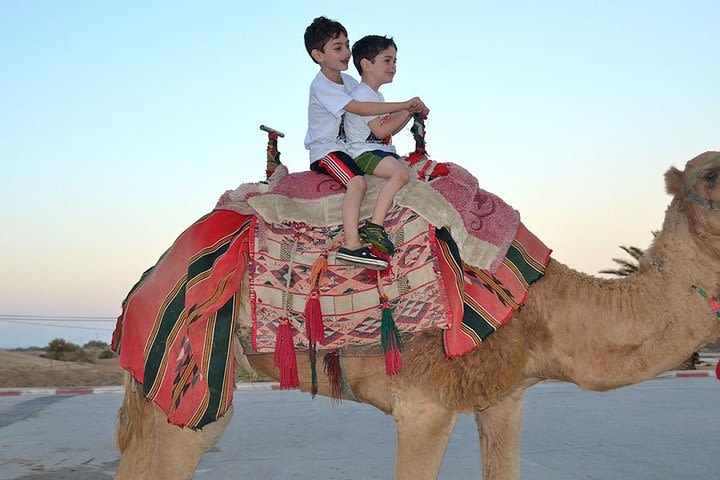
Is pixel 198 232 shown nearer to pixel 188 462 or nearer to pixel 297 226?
pixel 297 226

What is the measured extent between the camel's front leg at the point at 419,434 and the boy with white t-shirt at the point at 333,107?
3.06ft

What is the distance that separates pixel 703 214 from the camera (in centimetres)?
387

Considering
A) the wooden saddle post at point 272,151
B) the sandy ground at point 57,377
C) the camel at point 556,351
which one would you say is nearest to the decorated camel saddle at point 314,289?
the camel at point 556,351

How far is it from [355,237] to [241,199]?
86 cm

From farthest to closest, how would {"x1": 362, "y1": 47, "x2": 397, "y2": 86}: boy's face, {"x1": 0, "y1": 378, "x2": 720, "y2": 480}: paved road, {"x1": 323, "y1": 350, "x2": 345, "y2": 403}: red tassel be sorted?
1. {"x1": 0, "y1": 378, "x2": 720, "y2": 480}: paved road
2. {"x1": 362, "y1": 47, "x2": 397, "y2": 86}: boy's face
3. {"x1": 323, "y1": 350, "x2": 345, "y2": 403}: red tassel

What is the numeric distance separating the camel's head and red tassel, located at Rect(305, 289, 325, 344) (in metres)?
2.01

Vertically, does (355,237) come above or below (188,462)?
above

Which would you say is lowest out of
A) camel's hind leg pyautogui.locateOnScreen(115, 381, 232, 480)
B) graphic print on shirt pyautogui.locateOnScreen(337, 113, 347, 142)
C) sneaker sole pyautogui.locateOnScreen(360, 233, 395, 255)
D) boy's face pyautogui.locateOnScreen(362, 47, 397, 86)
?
camel's hind leg pyautogui.locateOnScreen(115, 381, 232, 480)

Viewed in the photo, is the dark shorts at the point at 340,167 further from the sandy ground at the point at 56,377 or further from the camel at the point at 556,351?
the sandy ground at the point at 56,377

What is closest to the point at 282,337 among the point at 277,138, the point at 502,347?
the point at 502,347

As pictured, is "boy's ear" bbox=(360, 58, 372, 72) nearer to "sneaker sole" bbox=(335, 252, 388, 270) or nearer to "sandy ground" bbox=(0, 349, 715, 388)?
"sneaker sole" bbox=(335, 252, 388, 270)

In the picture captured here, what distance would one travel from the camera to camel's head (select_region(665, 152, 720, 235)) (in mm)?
3842

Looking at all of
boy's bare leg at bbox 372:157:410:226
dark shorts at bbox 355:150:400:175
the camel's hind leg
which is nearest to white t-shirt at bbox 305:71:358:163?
dark shorts at bbox 355:150:400:175

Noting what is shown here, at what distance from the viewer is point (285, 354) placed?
413 centimetres
